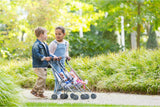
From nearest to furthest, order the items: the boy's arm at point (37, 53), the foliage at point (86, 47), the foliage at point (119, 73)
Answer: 1. the boy's arm at point (37, 53)
2. the foliage at point (119, 73)
3. the foliage at point (86, 47)

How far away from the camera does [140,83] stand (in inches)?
311

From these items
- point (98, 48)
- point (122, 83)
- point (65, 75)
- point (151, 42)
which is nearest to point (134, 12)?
point (98, 48)

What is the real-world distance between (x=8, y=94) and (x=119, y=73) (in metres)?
4.71

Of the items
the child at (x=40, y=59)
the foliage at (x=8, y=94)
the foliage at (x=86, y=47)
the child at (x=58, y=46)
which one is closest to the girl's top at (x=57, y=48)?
A: the child at (x=58, y=46)

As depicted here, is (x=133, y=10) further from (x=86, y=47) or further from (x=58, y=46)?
(x=58, y=46)

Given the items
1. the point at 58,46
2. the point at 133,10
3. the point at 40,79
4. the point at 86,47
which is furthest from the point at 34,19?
the point at 40,79

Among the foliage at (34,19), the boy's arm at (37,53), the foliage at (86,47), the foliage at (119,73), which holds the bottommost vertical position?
the foliage at (119,73)

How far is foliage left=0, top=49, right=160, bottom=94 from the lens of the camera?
8023mm

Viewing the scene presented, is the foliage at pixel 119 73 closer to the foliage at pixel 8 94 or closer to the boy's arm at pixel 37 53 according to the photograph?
the boy's arm at pixel 37 53

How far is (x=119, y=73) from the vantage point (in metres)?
8.70

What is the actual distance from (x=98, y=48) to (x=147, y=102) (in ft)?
32.9

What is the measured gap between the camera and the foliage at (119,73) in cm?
802

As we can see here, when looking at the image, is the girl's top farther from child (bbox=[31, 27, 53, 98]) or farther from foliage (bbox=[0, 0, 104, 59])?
foliage (bbox=[0, 0, 104, 59])

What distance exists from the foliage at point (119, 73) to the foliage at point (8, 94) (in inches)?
144
